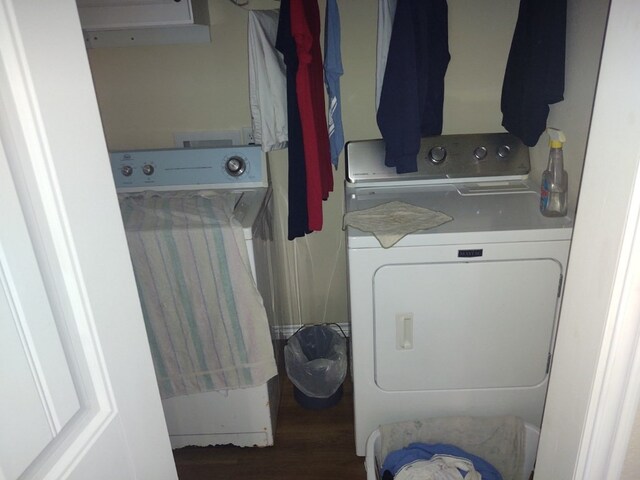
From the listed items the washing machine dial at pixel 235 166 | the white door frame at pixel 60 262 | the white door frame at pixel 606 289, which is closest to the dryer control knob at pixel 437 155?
the washing machine dial at pixel 235 166

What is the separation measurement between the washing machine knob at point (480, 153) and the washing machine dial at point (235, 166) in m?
0.96

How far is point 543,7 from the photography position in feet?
4.96

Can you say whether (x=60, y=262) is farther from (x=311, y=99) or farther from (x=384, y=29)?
(x=384, y=29)

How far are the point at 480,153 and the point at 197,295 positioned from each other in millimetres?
1271

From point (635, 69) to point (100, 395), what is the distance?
784 millimetres

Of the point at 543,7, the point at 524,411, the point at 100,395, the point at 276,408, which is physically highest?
the point at 543,7

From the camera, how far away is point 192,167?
2.01 meters

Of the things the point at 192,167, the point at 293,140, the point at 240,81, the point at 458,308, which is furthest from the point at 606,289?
the point at 240,81

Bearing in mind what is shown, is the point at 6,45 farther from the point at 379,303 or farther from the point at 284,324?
the point at 284,324

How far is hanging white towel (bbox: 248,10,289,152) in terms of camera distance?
5.66ft

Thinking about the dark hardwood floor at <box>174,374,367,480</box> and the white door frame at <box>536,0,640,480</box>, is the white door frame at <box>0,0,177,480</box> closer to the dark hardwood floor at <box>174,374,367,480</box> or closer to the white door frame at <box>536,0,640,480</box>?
the white door frame at <box>536,0,640,480</box>

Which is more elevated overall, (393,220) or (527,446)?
(393,220)

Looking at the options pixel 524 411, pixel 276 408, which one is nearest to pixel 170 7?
pixel 276 408

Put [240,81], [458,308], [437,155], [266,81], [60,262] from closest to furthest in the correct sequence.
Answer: [60,262] < [458,308] < [266,81] < [437,155] < [240,81]
